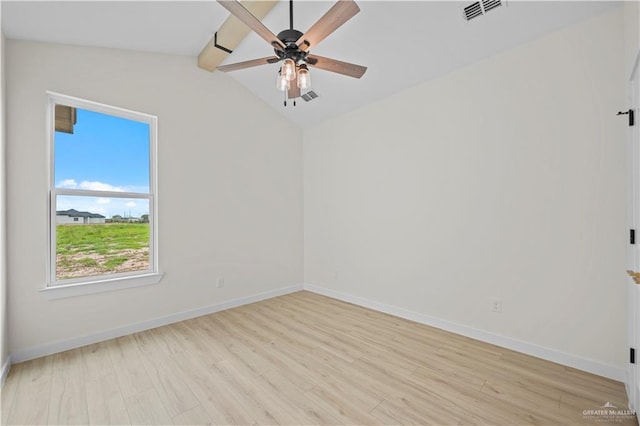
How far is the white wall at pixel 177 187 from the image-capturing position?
2.57 metres

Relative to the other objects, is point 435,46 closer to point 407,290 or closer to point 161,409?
point 407,290

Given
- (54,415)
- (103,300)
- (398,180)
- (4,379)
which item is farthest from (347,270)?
(4,379)

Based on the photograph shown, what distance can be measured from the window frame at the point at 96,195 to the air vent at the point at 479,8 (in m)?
3.39

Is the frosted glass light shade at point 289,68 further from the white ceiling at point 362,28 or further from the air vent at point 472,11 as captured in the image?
the air vent at point 472,11

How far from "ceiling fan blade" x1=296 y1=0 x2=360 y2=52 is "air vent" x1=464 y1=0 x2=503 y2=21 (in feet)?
4.24

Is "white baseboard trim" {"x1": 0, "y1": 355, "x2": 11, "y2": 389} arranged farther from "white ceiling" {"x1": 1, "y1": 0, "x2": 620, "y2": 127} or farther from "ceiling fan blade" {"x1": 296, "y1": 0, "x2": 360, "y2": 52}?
"ceiling fan blade" {"x1": 296, "y1": 0, "x2": 360, "y2": 52}

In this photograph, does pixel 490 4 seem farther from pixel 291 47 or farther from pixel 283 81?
pixel 283 81

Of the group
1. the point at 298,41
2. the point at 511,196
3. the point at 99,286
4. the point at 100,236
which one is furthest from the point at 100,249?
the point at 511,196

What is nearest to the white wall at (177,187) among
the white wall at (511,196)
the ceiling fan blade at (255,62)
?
the white wall at (511,196)

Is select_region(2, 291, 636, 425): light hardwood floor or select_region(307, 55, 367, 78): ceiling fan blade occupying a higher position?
select_region(307, 55, 367, 78): ceiling fan blade

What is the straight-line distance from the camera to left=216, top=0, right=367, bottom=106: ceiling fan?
1.74 m

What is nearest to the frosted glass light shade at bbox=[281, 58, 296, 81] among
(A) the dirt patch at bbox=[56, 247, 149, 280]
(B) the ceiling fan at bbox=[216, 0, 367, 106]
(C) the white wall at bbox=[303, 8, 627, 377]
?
(B) the ceiling fan at bbox=[216, 0, 367, 106]

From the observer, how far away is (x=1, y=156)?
2330 millimetres

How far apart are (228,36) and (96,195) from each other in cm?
222
